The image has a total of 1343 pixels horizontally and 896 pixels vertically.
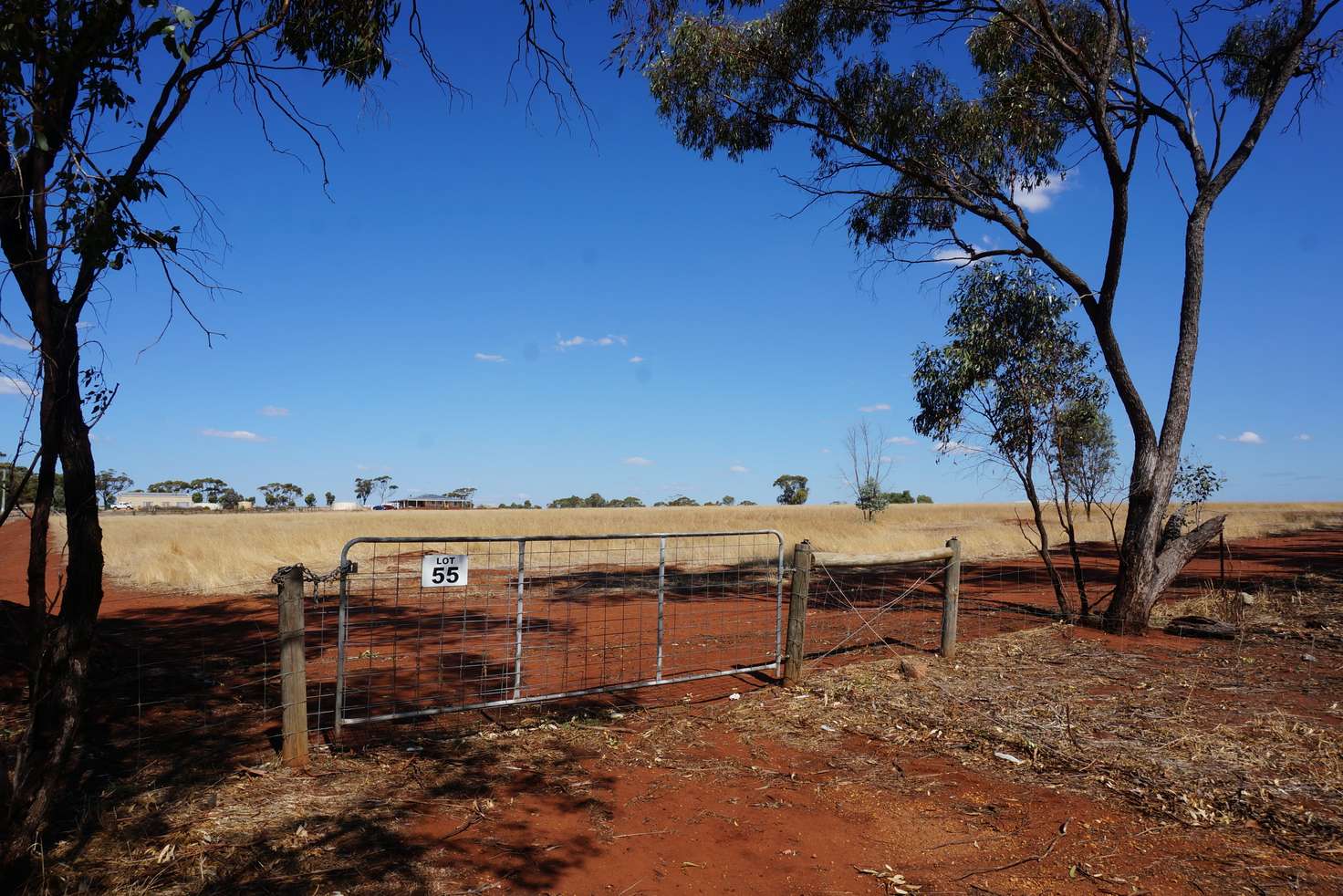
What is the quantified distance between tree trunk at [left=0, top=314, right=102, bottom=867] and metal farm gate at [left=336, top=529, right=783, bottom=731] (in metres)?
1.45

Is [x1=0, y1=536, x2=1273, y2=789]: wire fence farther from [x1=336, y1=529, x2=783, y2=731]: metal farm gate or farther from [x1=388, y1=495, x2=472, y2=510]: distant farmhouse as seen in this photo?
[x1=388, y1=495, x2=472, y2=510]: distant farmhouse

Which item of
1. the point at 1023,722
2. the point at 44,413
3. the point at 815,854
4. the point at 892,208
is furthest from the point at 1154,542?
the point at 44,413

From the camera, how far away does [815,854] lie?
14.7 feet

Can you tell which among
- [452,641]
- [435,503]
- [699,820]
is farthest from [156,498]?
[699,820]

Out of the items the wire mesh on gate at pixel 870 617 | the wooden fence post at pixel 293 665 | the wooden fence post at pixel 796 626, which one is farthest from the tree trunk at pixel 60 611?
the wire mesh on gate at pixel 870 617

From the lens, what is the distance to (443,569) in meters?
6.19

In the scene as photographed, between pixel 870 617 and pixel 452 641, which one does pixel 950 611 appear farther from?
pixel 452 641

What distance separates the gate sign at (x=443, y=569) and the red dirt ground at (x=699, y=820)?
1222 millimetres

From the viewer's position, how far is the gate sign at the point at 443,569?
6.12 m

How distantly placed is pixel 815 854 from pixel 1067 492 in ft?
26.3

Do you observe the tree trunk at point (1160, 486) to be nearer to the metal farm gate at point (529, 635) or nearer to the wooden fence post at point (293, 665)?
the metal farm gate at point (529, 635)

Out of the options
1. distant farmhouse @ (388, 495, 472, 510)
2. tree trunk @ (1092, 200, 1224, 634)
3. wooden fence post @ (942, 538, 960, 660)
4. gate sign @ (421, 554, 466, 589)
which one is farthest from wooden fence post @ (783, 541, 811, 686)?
distant farmhouse @ (388, 495, 472, 510)

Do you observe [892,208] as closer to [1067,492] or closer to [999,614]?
[1067,492]

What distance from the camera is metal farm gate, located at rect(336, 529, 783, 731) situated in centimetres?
673
